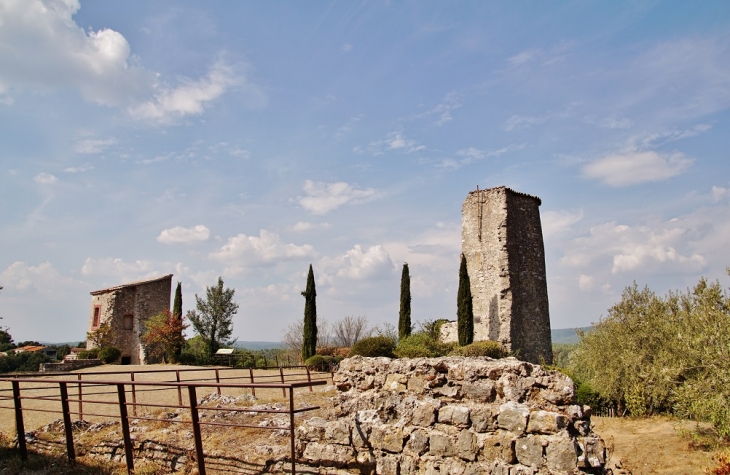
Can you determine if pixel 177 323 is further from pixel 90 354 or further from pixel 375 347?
pixel 375 347

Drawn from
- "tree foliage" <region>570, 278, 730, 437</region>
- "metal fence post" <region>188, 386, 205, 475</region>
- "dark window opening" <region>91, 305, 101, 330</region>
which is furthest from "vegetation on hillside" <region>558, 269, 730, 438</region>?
"dark window opening" <region>91, 305, 101, 330</region>

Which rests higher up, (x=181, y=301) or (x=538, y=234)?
(x=538, y=234)

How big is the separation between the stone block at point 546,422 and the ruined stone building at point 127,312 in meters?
33.3

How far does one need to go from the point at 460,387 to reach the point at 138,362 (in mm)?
33278

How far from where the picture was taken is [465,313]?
28.8m

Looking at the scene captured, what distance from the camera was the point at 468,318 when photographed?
28797mm

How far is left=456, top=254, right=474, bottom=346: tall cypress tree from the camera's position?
1126 inches

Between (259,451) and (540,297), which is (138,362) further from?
(259,451)

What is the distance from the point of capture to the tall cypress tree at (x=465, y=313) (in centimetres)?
2859

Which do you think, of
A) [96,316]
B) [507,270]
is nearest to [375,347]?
[507,270]

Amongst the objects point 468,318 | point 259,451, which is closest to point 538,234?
point 468,318

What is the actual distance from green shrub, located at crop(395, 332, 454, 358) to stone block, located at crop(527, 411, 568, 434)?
18.3m

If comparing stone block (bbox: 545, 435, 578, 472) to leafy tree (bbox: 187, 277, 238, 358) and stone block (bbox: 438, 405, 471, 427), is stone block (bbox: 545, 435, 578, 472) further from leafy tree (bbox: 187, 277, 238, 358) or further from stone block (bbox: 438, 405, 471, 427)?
leafy tree (bbox: 187, 277, 238, 358)

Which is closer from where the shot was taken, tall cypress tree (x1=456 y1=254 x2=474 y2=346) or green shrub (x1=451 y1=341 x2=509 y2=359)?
green shrub (x1=451 y1=341 x2=509 y2=359)
